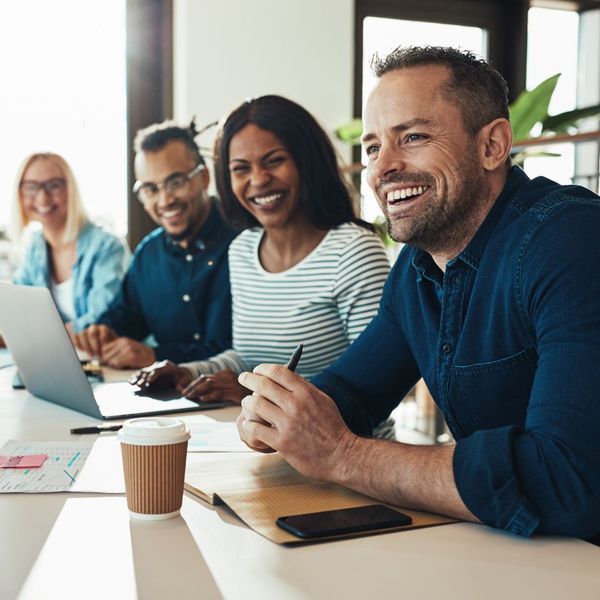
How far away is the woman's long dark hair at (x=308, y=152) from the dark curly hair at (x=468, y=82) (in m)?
0.70

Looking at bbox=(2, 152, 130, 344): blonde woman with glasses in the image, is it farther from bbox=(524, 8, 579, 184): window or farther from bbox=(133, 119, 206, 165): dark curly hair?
bbox=(524, 8, 579, 184): window

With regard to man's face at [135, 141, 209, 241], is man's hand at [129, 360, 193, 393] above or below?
below

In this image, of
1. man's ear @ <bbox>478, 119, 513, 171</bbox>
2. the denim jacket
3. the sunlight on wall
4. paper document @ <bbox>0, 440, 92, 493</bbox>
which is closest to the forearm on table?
paper document @ <bbox>0, 440, 92, 493</bbox>

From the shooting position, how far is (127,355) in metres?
2.08

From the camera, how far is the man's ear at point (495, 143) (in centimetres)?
118

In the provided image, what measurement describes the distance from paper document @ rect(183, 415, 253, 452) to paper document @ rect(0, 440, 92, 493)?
6.3 inches

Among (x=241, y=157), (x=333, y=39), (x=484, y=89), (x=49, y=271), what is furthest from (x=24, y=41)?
(x=484, y=89)

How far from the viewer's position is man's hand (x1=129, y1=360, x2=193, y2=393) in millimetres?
1662

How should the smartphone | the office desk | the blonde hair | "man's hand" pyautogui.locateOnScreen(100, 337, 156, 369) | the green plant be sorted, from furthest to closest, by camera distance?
1. the green plant
2. the blonde hair
3. "man's hand" pyautogui.locateOnScreen(100, 337, 156, 369)
4. the smartphone
5. the office desk

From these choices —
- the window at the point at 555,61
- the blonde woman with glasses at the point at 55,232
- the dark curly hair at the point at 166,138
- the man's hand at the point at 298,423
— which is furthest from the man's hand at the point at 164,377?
the window at the point at 555,61

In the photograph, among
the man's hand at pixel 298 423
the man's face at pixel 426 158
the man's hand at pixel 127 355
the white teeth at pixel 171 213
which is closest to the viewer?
the man's hand at pixel 298 423

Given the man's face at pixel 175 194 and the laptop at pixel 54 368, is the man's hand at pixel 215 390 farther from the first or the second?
the man's face at pixel 175 194

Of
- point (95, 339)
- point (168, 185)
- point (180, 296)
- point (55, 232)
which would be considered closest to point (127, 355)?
point (95, 339)

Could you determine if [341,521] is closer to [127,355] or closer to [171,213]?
[127,355]
